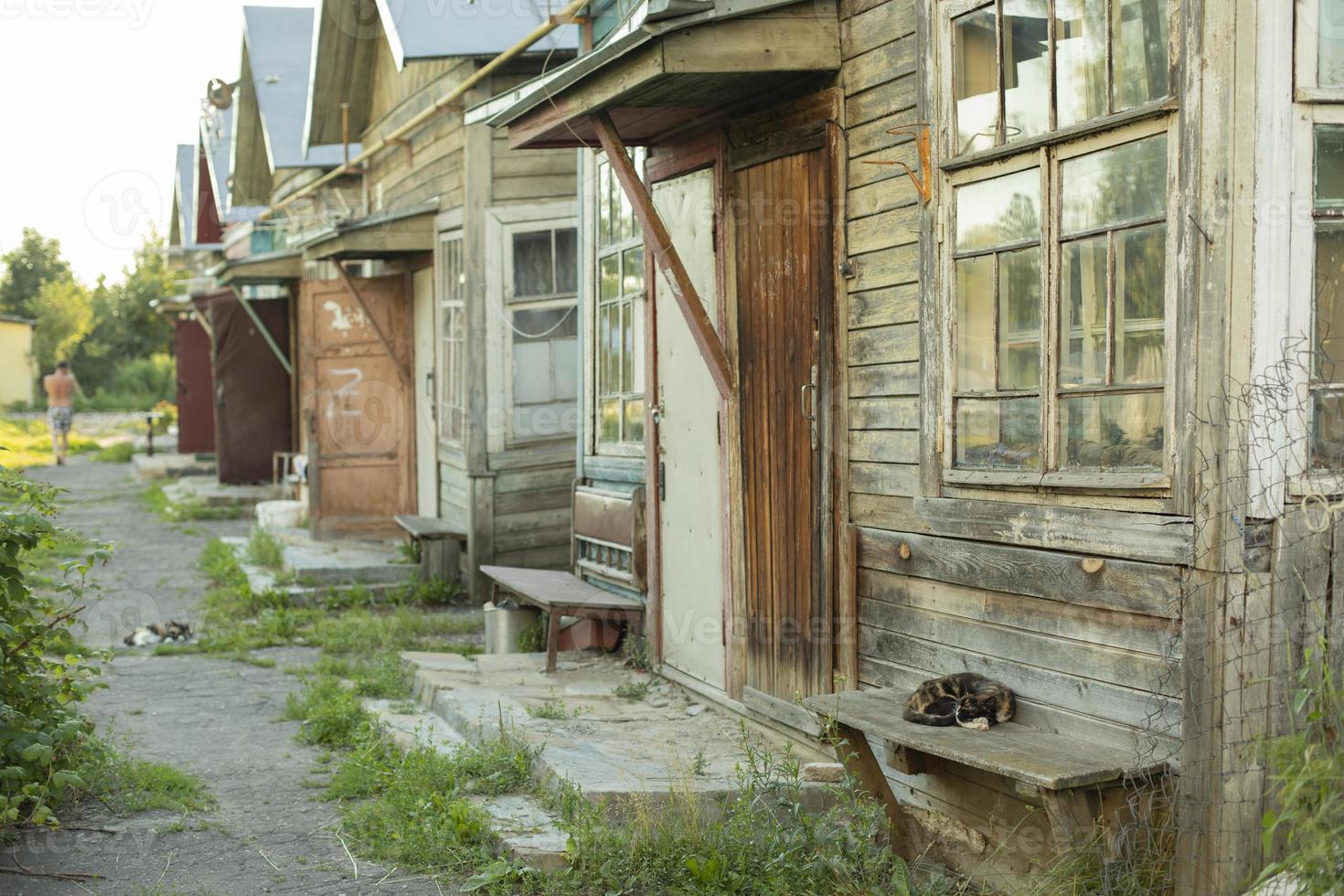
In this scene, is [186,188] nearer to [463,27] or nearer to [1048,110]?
[463,27]

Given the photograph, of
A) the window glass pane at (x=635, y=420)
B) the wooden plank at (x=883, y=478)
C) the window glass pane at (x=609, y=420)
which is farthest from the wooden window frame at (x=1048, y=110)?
the window glass pane at (x=609, y=420)

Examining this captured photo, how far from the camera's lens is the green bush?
478cm

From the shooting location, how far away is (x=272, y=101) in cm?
1739

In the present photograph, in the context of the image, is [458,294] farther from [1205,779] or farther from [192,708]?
[1205,779]

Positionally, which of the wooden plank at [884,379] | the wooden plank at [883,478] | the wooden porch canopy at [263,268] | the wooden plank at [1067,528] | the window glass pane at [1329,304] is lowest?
the wooden plank at [1067,528]

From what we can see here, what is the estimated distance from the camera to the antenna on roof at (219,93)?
719 inches

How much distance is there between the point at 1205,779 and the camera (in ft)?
11.9

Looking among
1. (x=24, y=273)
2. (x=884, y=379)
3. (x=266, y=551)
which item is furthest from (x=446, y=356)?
(x=24, y=273)

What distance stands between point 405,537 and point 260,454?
696cm

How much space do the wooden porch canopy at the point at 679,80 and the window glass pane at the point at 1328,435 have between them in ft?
8.50

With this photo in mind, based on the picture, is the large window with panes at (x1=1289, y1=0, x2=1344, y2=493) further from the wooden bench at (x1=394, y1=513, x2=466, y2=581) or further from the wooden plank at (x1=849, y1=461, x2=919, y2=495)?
the wooden bench at (x1=394, y1=513, x2=466, y2=581)

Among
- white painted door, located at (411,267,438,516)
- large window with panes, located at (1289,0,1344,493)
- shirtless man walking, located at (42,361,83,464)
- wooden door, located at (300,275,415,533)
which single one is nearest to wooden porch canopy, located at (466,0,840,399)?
large window with panes, located at (1289,0,1344,493)

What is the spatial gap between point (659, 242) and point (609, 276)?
248cm

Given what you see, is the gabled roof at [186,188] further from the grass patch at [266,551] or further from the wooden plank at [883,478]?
the wooden plank at [883,478]
